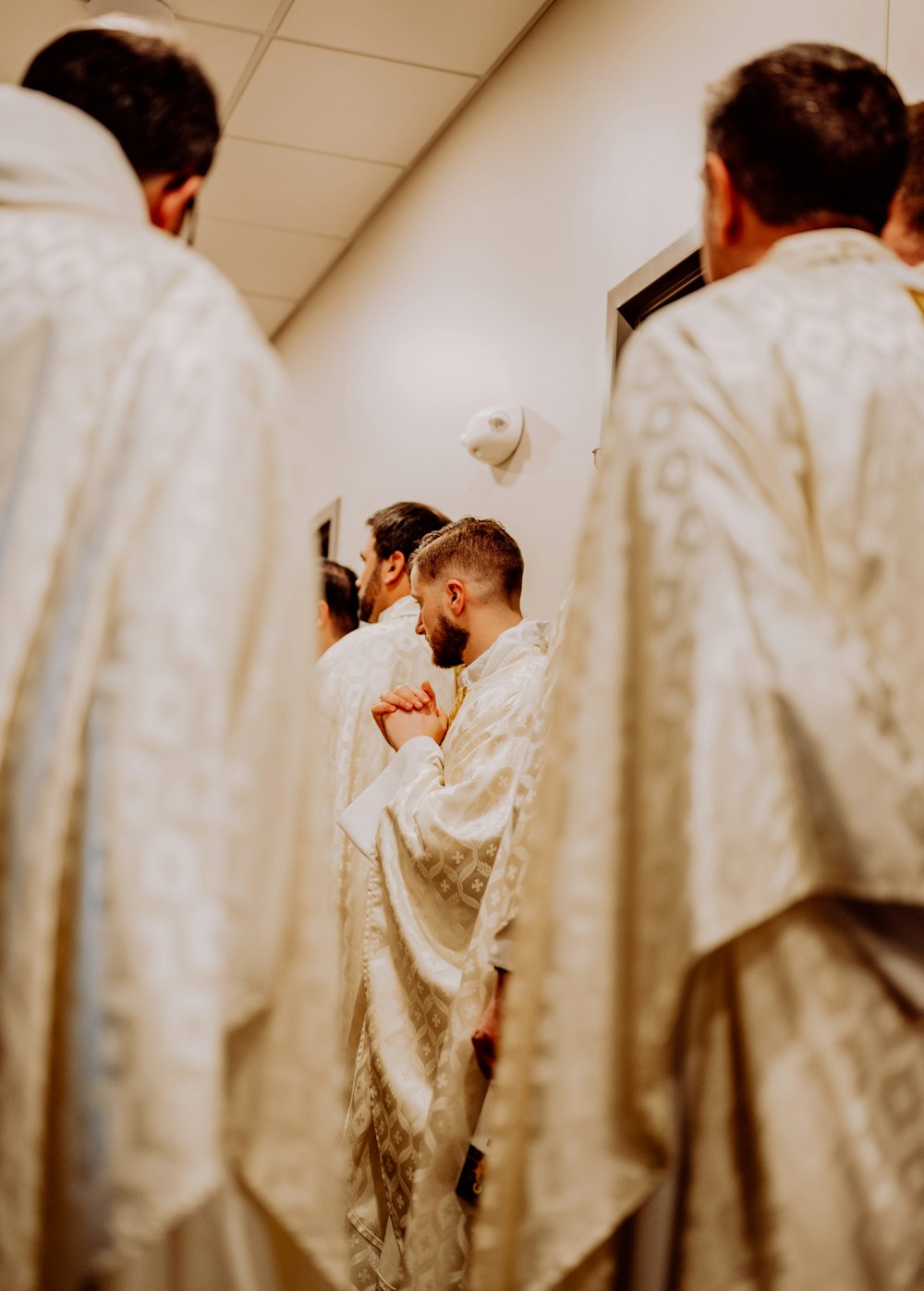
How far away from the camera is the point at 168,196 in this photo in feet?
4.86

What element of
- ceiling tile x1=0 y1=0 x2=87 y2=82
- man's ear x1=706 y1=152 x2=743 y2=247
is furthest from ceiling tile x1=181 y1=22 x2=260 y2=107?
man's ear x1=706 y1=152 x2=743 y2=247

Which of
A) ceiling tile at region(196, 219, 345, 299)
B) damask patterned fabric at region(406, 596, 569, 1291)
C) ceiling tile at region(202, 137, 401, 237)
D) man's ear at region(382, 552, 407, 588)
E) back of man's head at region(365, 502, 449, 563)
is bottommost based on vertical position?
damask patterned fabric at region(406, 596, 569, 1291)

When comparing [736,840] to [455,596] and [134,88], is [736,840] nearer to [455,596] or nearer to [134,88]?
[134,88]

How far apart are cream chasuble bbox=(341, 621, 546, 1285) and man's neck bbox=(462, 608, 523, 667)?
13.0 inches

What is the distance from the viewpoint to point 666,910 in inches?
48.9

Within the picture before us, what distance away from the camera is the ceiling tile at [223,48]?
400cm

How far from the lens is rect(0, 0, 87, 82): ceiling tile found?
12.9ft

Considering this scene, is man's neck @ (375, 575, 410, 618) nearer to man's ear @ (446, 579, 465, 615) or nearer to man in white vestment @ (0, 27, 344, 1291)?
man's ear @ (446, 579, 465, 615)

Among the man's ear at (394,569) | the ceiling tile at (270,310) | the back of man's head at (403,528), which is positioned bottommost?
the man's ear at (394,569)

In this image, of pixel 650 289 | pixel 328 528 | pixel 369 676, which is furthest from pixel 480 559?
pixel 328 528

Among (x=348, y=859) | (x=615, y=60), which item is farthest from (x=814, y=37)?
(x=348, y=859)

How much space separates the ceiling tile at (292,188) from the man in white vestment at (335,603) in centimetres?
151

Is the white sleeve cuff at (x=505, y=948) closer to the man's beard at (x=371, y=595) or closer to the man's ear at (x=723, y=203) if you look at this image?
the man's ear at (x=723, y=203)

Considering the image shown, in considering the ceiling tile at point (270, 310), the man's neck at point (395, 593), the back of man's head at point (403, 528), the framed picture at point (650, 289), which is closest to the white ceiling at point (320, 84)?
the ceiling tile at point (270, 310)
